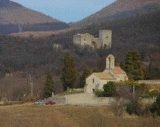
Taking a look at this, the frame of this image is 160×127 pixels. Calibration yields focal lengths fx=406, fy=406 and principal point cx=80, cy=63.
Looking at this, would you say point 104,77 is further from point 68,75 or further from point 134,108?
point 134,108

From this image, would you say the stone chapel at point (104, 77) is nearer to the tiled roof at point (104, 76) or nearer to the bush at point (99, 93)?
the tiled roof at point (104, 76)

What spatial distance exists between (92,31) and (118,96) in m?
75.4

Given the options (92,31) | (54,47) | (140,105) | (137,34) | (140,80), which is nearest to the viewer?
(140,105)

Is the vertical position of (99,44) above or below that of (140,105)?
above

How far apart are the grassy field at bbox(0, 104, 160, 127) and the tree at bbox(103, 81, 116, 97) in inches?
103

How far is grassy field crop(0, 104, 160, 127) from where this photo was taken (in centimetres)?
2628

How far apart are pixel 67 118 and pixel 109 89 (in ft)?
22.9

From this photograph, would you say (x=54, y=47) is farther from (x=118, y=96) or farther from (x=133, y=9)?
(x=133, y=9)

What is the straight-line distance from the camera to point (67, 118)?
28.4m

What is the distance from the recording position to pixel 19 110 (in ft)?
A: 104

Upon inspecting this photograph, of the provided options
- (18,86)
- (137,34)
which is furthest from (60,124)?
(137,34)

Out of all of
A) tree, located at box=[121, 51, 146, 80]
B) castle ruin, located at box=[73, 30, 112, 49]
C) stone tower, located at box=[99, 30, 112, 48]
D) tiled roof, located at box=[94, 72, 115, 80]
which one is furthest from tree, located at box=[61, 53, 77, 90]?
stone tower, located at box=[99, 30, 112, 48]

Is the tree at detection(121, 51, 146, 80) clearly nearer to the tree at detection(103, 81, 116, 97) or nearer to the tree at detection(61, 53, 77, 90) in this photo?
the tree at detection(61, 53, 77, 90)

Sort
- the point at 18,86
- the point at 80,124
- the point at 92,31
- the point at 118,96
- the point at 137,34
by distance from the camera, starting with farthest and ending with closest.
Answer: the point at 92,31
the point at 137,34
the point at 18,86
the point at 118,96
the point at 80,124
